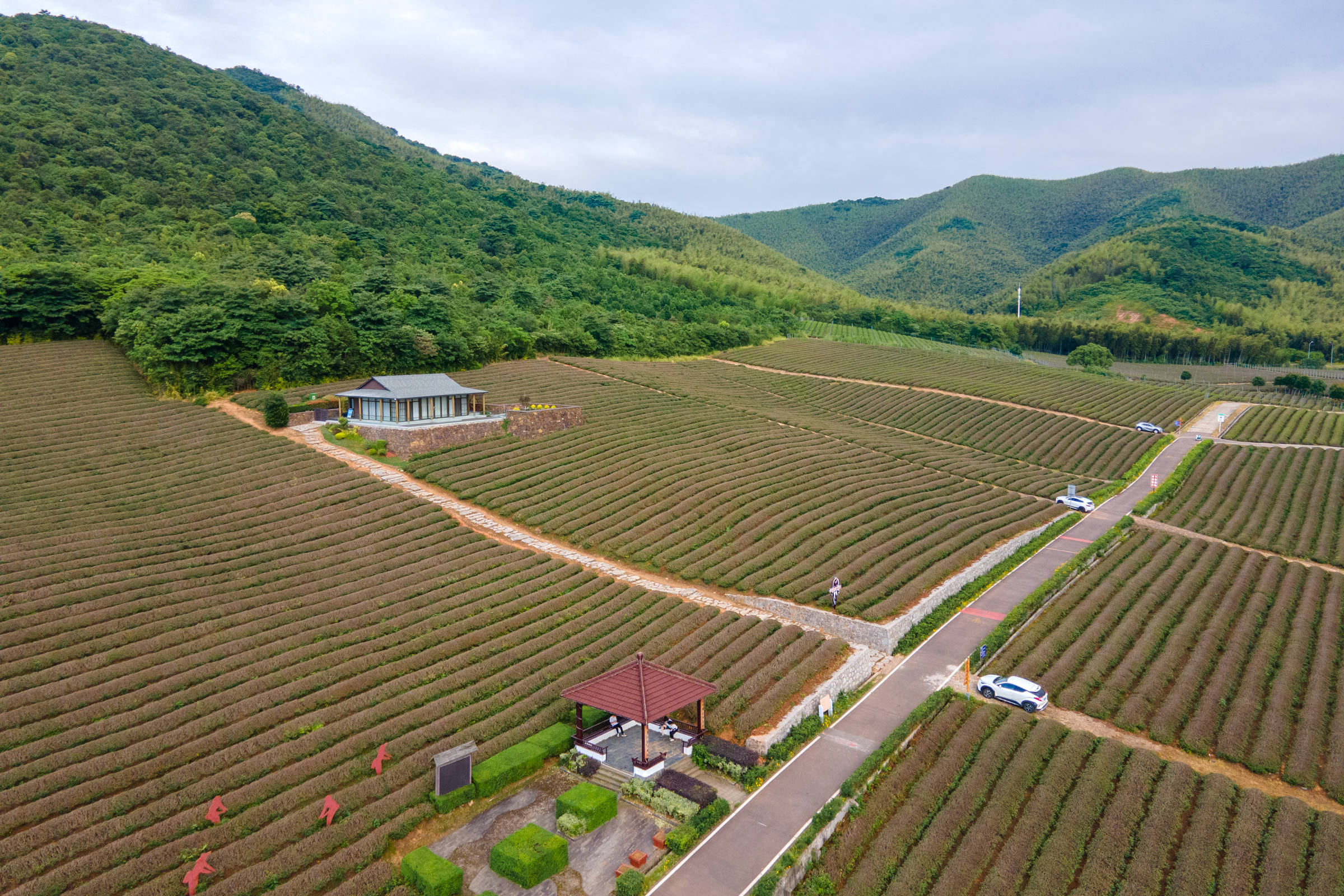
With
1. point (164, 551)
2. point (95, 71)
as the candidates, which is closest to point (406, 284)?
point (164, 551)

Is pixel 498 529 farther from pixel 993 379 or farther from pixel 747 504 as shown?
pixel 993 379

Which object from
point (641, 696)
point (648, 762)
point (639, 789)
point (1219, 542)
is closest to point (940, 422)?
point (1219, 542)

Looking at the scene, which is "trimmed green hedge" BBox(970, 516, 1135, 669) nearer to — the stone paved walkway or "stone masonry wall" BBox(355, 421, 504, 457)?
the stone paved walkway

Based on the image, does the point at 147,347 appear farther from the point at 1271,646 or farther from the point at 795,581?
the point at 1271,646

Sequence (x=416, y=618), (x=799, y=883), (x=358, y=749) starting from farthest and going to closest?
(x=416, y=618)
(x=358, y=749)
(x=799, y=883)

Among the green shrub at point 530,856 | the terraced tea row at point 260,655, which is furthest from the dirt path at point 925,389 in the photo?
the green shrub at point 530,856
